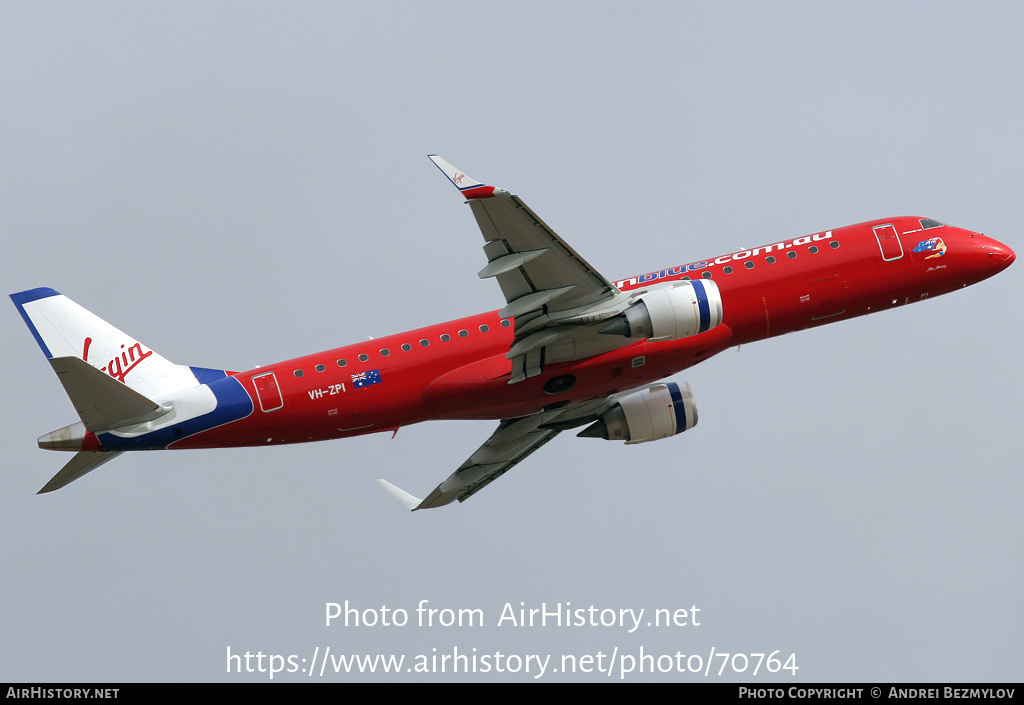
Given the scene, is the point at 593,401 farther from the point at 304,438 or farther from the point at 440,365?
the point at 304,438

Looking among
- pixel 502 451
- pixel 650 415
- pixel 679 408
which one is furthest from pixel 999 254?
pixel 502 451

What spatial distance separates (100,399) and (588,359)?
16.0 metres

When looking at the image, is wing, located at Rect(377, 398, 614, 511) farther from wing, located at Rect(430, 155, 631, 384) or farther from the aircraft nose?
the aircraft nose

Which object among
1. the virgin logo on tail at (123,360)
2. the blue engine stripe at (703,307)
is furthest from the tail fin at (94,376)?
the blue engine stripe at (703,307)

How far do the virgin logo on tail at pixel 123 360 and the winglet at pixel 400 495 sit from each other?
40.3 ft

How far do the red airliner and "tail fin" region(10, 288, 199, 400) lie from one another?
0.05 metres

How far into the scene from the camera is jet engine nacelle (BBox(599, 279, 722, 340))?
38.7m

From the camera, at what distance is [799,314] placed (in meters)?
42.2

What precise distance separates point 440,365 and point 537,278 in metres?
5.65

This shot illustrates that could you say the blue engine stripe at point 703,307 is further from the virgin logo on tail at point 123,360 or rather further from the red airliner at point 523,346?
the virgin logo on tail at point 123,360

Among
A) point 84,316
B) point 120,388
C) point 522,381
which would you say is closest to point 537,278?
point 522,381

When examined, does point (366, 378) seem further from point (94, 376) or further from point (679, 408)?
point (679, 408)

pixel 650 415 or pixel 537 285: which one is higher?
pixel 537 285

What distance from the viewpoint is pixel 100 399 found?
124 ft
